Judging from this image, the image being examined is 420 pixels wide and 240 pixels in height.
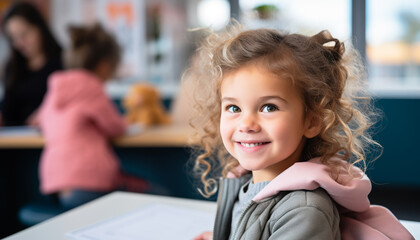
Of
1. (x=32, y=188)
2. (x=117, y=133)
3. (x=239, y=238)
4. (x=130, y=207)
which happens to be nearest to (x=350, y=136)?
(x=239, y=238)

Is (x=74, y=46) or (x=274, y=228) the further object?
A: (x=74, y=46)

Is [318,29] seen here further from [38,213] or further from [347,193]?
[347,193]

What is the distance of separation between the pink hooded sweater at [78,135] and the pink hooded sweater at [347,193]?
1481 mm

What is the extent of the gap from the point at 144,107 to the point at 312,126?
1837 mm

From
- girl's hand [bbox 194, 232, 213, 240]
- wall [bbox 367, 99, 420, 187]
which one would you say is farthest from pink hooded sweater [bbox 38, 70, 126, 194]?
wall [bbox 367, 99, 420, 187]

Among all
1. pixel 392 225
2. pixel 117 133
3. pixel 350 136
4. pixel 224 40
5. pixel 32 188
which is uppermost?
pixel 224 40

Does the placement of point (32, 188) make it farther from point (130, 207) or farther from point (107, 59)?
point (130, 207)

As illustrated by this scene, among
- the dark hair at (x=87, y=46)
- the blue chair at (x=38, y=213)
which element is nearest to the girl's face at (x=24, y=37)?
the dark hair at (x=87, y=46)

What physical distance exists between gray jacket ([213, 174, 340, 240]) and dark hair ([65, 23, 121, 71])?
1.73m

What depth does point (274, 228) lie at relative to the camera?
28.1 inches

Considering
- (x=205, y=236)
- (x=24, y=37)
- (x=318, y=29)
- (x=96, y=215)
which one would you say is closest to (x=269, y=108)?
(x=205, y=236)

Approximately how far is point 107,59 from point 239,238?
1796 mm

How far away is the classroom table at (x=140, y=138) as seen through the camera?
85.7 inches

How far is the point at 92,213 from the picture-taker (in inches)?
46.2
